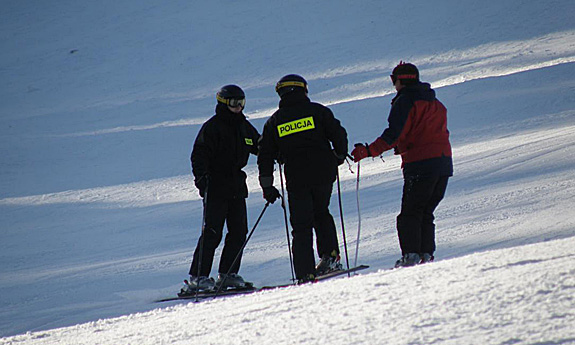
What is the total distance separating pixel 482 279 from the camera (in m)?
3.34

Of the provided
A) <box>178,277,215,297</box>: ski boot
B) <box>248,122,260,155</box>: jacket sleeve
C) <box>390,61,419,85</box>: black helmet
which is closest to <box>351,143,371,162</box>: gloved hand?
<box>390,61,419,85</box>: black helmet

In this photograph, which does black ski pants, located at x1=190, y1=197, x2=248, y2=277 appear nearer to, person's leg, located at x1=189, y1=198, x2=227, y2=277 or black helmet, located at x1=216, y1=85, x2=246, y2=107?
person's leg, located at x1=189, y1=198, x2=227, y2=277

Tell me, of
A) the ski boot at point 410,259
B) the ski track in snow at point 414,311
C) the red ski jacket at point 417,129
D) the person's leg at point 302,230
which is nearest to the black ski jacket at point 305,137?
the person's leg at point 302,230

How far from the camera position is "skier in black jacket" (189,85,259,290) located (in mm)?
6000

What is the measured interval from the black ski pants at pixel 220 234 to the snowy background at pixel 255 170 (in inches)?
22.1

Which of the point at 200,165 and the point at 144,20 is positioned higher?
the point at 144,20

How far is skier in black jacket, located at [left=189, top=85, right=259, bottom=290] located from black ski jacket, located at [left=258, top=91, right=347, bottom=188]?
2.08 ft

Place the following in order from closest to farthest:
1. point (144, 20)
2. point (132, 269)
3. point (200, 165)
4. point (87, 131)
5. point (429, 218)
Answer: point (429, 218)
point (200, 165)
point (132, 269)
point (87, 131)
point (144, 20)

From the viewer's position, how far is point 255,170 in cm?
1178

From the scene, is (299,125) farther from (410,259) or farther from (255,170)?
(255,170)

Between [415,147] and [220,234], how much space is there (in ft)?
6.17

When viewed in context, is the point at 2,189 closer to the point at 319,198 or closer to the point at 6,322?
the point at 6,322

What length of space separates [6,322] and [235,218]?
215 cm

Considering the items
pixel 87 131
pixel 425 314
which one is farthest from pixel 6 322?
pixel 87 131
